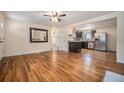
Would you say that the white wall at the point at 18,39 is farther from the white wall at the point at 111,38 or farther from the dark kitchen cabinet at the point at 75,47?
the white wall at the point at 111,38

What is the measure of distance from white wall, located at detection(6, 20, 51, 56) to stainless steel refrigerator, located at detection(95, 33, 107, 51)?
5276mm

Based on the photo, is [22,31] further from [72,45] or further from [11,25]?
[72,45]

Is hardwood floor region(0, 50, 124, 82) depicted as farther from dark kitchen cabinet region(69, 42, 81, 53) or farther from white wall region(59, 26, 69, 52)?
white wall region(59, 26, 69, 52)

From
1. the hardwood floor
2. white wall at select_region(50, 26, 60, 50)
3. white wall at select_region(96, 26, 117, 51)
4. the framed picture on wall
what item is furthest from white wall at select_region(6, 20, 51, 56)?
white wall at select_region(96, 26, 117, 51)

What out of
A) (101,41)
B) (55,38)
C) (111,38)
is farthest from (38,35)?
(111,38)

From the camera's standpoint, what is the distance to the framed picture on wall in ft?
24.9

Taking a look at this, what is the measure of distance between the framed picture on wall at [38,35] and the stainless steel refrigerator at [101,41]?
4.48 meters

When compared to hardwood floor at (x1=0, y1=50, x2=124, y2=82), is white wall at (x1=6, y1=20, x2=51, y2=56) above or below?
above

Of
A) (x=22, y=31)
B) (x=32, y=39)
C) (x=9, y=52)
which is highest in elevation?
(x=22, y=31)

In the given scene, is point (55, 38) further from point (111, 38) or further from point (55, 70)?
point (55, 70)

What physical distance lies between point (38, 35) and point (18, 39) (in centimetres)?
170
